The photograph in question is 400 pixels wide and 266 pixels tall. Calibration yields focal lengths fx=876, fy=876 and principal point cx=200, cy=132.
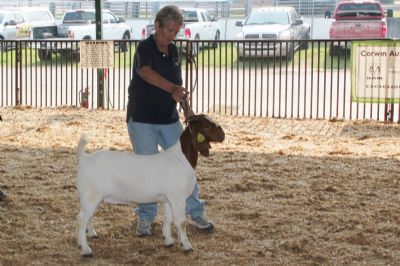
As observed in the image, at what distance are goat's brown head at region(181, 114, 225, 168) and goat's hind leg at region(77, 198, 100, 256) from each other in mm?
788

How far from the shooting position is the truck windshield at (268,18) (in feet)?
97.0

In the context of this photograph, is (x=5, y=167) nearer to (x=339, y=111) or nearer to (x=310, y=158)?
(x=310, y=158)

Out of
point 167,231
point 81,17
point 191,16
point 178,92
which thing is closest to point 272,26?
point 191,16

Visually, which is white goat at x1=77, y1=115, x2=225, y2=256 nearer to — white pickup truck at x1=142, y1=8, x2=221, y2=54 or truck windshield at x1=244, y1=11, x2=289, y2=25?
truck windshield at x1=244, y1=11, x2=289, y2=25

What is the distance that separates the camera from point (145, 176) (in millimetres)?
6207

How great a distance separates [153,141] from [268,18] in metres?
23.5

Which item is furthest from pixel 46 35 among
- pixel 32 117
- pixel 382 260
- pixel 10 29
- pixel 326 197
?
pixel 382 260

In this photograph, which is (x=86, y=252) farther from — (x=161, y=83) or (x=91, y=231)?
(x=161, y=83)

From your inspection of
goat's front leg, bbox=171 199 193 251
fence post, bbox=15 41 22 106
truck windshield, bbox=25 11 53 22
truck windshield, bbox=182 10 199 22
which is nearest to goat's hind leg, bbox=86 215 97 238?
goat's front leg, bbox=171 199 193 251

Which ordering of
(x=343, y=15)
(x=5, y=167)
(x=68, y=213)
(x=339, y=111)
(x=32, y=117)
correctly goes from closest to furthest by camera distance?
(x=68, y=213)
(x=5, y=167)
(x=32, y=117)
(x=339, y=111)
(x=343, y=15)

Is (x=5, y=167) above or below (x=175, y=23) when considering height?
below

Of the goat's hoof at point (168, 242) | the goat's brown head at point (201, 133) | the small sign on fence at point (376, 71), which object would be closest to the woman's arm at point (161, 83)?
the goat's brown head at point (201, 133)

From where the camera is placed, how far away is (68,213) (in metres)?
7.68

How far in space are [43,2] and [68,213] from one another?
129ft
